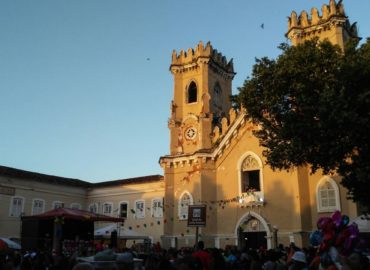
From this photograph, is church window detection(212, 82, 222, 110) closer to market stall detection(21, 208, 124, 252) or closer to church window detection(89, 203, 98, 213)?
market stall detection(21, 208, 124, 252)

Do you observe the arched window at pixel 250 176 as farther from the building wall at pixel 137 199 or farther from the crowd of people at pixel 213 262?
the crowd of people at pixel 213 262

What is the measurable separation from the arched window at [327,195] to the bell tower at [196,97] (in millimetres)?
8244

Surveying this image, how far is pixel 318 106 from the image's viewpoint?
1698 cm

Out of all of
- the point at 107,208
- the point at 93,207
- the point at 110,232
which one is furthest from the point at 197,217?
the point at 93,207

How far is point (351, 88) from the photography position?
16.7m

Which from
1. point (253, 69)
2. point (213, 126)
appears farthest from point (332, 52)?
point (213, 126)

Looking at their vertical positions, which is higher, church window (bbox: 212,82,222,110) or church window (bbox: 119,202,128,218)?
church window (bbox: 212,82,222,110)

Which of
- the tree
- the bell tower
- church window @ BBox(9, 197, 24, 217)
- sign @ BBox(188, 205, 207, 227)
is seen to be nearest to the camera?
the tree

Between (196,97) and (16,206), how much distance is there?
18.0 meters

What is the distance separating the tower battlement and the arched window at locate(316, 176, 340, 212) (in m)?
12.9

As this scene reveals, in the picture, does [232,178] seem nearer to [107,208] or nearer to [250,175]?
[250,175]

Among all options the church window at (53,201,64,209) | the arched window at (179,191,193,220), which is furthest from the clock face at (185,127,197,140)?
the church window at (53,201,64,209)

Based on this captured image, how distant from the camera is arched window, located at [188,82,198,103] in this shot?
3259 centimetres

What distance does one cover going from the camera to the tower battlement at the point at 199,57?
32438mm
